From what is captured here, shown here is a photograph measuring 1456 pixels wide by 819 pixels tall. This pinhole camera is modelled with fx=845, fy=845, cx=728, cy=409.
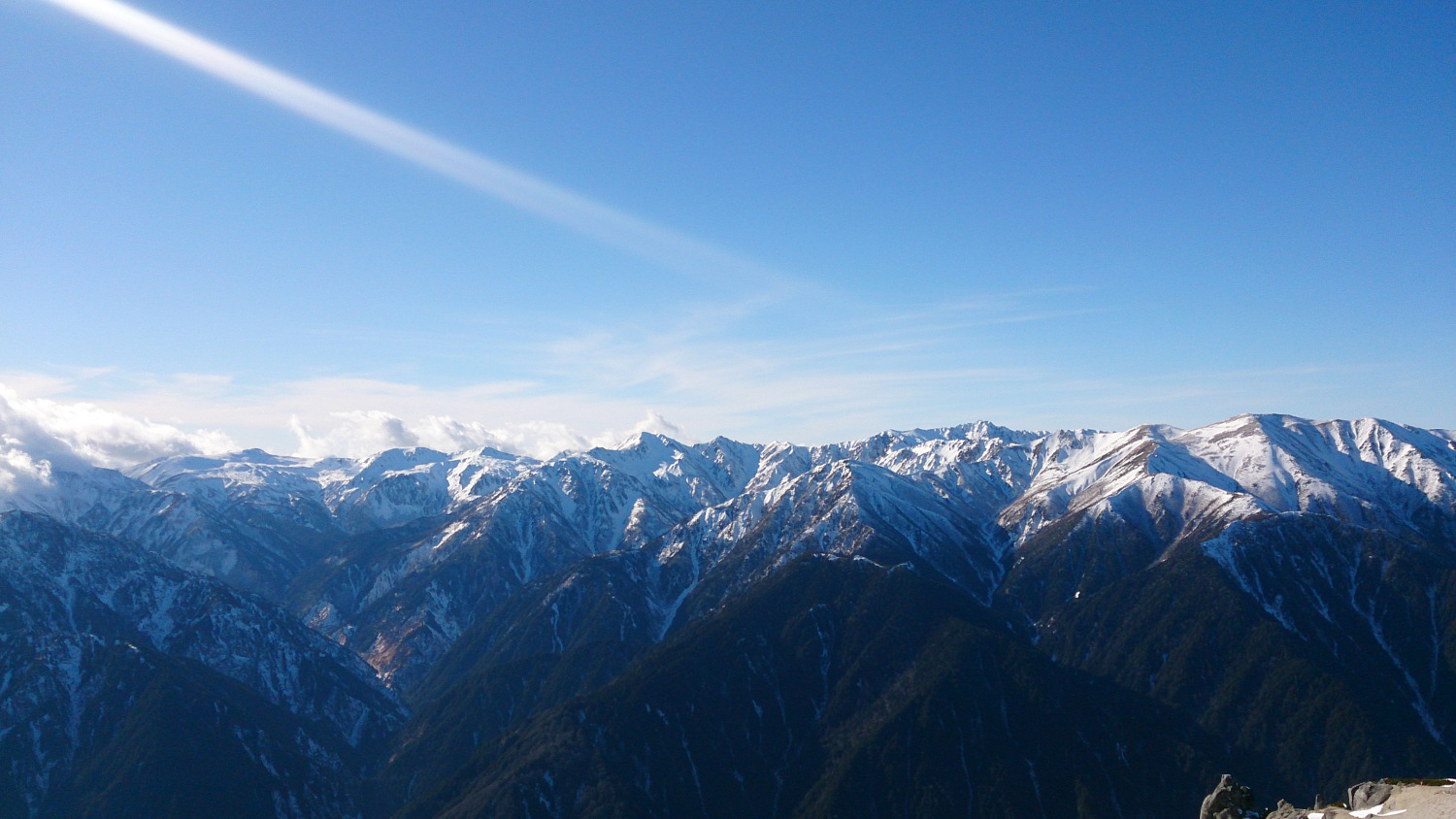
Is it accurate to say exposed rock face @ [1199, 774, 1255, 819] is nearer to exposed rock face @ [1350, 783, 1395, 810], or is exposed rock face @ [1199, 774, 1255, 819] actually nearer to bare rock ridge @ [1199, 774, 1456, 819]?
A: bare rock ridge @ [1199, 774, 1456, 819]

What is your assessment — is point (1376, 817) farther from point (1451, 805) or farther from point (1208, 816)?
point (1208, 816)

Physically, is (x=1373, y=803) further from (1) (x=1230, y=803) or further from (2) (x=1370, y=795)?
(1) (x=1230, y=803)

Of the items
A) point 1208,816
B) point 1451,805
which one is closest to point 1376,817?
point 1451,805

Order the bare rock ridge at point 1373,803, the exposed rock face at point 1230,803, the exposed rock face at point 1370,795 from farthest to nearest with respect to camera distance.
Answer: the exposed rock face at point 1230,803, the exposed rock face at point 1370,795, the bare rock ridge at point 1373,803

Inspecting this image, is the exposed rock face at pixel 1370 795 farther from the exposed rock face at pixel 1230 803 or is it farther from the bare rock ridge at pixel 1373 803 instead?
the exposed rock face at pixel 1230 803

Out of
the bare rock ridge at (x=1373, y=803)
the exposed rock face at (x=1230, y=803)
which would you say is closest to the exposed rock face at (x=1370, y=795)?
the bare rock ridge at (x=1373, y=803)

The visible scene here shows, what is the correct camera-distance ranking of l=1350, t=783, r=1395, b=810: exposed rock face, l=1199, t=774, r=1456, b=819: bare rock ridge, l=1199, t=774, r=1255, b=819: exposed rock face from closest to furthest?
l=1199, t=774, r=1456, b=819: bare rock ridge
l=1350, t=783, r=1395, b=810: exposed rock face
l=1199, t=774, r=1255, b=819: exposed rock face

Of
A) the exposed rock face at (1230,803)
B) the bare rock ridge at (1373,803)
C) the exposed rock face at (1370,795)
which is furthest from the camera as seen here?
the exposed rock face at (1230,803)

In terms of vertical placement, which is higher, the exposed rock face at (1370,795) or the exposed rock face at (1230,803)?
the exposed rock face at (1370,795)

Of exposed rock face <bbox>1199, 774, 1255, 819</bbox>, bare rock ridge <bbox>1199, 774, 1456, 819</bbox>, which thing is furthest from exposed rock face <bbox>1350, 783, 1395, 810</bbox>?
exposed rock face <bbox>1199, 774, 1255, 819</bbox>
